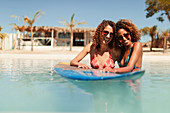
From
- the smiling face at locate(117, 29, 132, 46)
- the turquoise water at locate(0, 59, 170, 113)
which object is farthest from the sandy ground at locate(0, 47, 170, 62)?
the turquoise water at locate(0, 59, 170, 113)

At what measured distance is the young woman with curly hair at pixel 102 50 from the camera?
3773 millimetres

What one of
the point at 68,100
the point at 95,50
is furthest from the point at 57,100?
the point at 95,50

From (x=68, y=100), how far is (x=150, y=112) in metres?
1.10

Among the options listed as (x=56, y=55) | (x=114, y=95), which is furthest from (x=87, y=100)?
(x=56, y=55)

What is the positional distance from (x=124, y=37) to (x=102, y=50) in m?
0.62

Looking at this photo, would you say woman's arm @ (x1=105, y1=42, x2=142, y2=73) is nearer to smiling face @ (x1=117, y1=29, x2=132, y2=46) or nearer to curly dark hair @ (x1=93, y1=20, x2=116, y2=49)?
smiling face @ (x1=117, y1=29, x2=132, y2=46)

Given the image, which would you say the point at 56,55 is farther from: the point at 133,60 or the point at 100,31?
the point at 133,60

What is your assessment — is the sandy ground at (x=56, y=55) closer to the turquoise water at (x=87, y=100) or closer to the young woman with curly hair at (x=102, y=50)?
the young woman with curly hair at (x=102, y=50)

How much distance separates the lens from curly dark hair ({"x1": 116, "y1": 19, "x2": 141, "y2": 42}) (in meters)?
3.64

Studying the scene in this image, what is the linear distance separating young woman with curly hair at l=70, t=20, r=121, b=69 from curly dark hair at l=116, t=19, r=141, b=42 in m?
0.14

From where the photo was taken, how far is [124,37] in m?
3.65

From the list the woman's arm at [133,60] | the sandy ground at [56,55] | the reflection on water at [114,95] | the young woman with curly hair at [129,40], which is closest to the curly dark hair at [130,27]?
the young woman with curly hair at [129,40]

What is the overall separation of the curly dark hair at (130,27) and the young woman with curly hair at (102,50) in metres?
0.14

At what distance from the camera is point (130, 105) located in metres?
2.29
